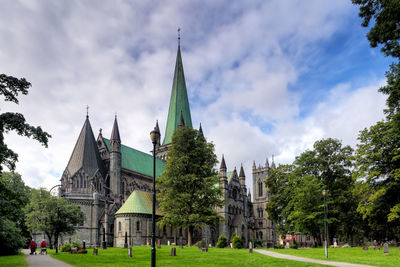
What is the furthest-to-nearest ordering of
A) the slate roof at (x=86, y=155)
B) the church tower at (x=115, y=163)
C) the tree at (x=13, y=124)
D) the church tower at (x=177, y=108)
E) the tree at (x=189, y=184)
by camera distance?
the church tower at (x=177, y=108) < the church tower at (x=115, y=163) < the slate roof at (x=86, y=155) < the tree at (x=189, y=184) < the tree at (x=13, y=124)

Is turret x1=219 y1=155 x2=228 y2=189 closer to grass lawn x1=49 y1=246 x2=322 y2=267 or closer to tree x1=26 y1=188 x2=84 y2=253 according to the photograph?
tree x1=26 y1=188 x2=84 y2=253

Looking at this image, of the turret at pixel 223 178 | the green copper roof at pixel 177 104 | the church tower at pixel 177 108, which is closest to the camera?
the turret at pixel 223 178

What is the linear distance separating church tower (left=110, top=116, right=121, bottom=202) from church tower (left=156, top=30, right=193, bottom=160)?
22225mm

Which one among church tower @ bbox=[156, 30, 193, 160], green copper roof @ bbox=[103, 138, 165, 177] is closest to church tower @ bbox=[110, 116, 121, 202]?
green copper roof @ bbox=[103, 138, 165, 177]

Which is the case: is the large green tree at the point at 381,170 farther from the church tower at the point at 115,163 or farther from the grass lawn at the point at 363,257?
the church tower at the point at 115,163

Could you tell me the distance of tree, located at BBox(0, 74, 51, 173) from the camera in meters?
18.2

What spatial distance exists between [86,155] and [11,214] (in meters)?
39.4

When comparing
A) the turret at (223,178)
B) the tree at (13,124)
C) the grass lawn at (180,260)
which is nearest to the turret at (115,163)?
the turret at (223,178)

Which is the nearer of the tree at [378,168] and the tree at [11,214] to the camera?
the tree at [11,214]

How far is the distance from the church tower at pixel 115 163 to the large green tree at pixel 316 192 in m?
27.7

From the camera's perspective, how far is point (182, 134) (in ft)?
149

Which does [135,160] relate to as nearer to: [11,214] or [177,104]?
[177,104]

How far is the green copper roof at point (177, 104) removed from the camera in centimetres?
8744

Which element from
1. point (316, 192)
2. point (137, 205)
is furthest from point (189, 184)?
point (316, 192)
